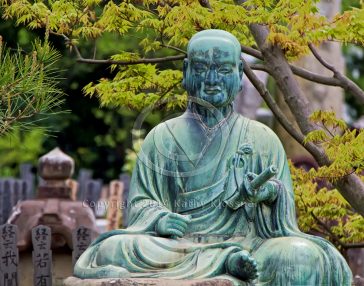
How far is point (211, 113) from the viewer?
1195 cm

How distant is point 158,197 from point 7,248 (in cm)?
407

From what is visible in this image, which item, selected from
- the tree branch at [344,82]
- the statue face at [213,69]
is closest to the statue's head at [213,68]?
the statue face at [213,69]

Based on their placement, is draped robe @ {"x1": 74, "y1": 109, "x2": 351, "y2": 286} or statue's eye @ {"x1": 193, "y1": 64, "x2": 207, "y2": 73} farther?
statue's eye @ {"x1": 193, "y1": 64, "x2": 207, "y2": 73}

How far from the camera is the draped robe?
11.1 m

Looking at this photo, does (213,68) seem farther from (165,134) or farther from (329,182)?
(329,182)

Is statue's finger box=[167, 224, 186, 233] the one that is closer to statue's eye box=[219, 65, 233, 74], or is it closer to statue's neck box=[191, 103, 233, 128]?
statue's neck box=[191, 103, 233, 128]

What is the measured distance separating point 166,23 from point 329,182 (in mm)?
2061

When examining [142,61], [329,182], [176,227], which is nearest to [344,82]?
[329,182]

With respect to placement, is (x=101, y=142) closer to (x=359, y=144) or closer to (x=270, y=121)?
(x=270, y=121)

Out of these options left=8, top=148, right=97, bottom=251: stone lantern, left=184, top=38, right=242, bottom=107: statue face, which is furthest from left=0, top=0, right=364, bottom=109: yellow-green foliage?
left=8, top=148, right=97, bottom=251: stone lantern

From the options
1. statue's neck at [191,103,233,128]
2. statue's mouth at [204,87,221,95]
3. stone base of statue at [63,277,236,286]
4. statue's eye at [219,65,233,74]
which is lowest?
stone base of statue at [63,277,236,286]

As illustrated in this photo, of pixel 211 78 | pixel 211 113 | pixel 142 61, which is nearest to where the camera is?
pixel 211 78

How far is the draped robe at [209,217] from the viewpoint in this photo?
11.1 meters

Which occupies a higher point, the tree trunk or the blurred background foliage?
the tree trunk
